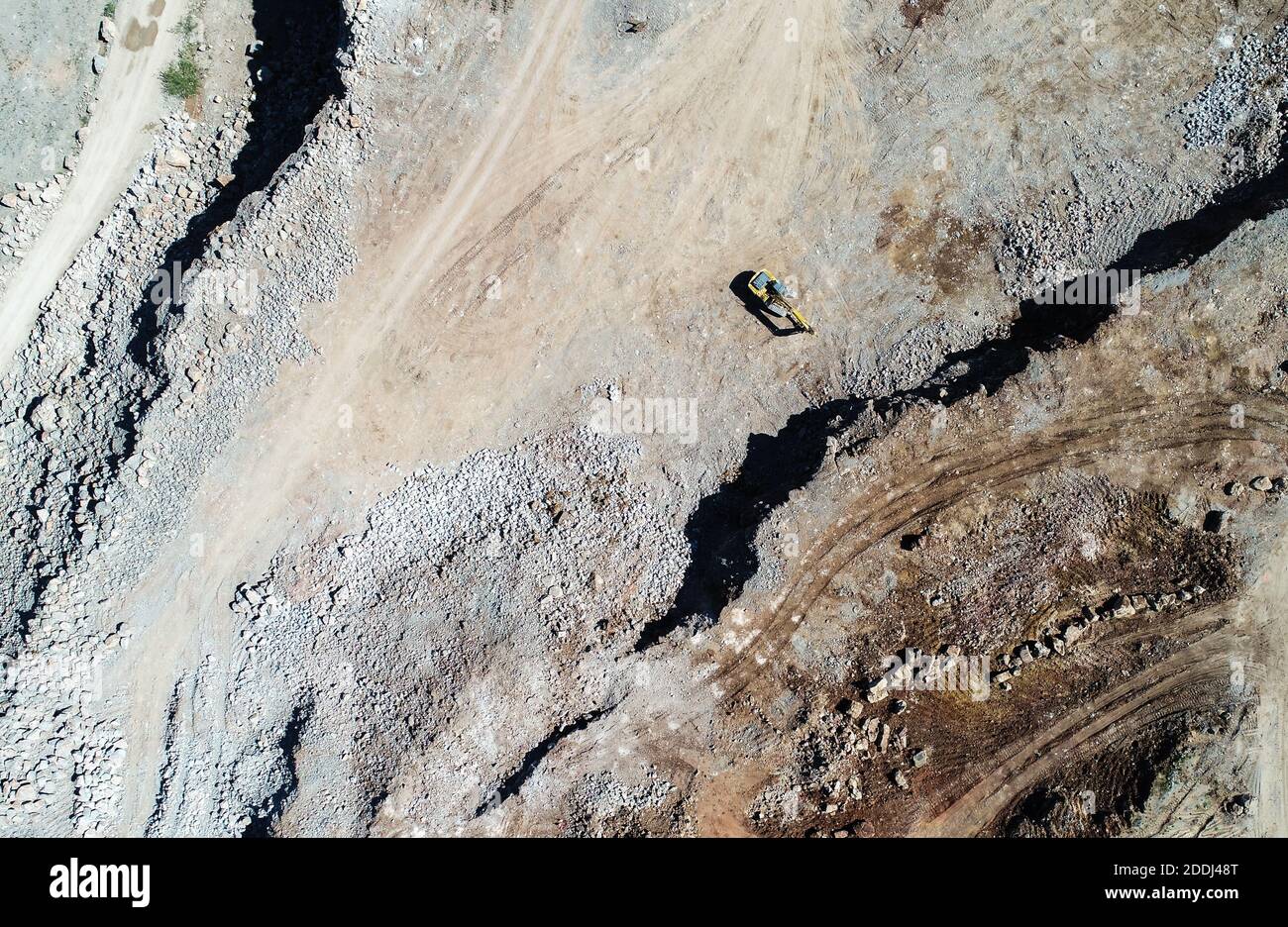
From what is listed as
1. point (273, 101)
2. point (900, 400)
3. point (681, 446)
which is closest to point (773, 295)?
point (900, 400)

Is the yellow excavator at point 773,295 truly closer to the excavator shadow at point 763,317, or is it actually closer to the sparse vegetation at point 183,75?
the excavator shadow at point 763,317

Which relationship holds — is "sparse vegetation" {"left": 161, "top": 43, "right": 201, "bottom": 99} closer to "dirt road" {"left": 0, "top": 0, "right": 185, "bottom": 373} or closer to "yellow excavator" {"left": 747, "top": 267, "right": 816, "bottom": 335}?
"dirt road" {"left": 0, "top": 0, "right": 185, "bottom": 373}

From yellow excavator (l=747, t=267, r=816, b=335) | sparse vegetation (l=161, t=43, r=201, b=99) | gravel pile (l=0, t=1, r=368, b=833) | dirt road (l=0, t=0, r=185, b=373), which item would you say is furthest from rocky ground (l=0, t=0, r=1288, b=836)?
sparse vegetation (l=161, t=43, r=201, b=99)

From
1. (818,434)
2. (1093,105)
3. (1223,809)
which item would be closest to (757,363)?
(818,434)

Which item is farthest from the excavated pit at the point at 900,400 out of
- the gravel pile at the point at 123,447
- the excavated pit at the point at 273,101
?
the excavated pit at the point at 273,101

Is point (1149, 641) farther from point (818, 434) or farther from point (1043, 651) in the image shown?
point (818, 434)

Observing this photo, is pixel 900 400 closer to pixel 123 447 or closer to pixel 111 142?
pixel 123 447
